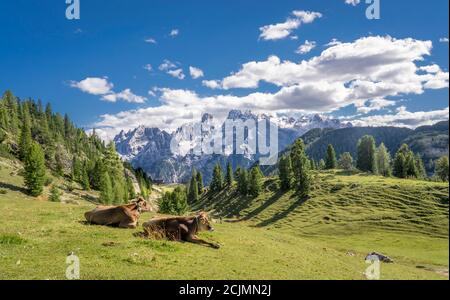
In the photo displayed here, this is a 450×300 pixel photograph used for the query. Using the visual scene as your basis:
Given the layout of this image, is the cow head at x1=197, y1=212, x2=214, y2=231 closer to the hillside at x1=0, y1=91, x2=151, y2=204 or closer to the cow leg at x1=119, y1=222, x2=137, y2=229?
the cow leg at x1=119, y1=222, x2=137, y2=229

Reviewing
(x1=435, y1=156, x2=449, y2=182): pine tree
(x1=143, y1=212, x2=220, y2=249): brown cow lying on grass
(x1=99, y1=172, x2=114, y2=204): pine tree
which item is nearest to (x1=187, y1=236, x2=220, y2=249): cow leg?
(x1=143, y1=212, x2=220, y2=249): brown cow lying on grass

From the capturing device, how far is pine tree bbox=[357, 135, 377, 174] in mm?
183250

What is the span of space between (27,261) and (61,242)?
3.85m

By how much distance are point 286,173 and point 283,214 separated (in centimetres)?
2856

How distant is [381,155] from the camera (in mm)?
191250

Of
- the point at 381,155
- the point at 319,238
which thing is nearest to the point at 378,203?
the point at 319,238

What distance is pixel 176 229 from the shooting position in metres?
22.1

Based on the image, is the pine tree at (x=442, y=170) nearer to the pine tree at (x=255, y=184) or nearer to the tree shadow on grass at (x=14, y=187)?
the pine tree at (x=255, y=184)

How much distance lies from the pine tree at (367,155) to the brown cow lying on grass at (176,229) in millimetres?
175812

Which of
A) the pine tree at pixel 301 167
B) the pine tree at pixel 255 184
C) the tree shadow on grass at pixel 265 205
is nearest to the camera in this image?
the tree shadow on grass at pixel 265 205

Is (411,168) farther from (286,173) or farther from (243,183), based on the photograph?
(243,183)

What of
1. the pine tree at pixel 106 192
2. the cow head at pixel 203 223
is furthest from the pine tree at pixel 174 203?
the cow head at pixel 203 223

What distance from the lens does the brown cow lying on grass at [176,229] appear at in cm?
2175
